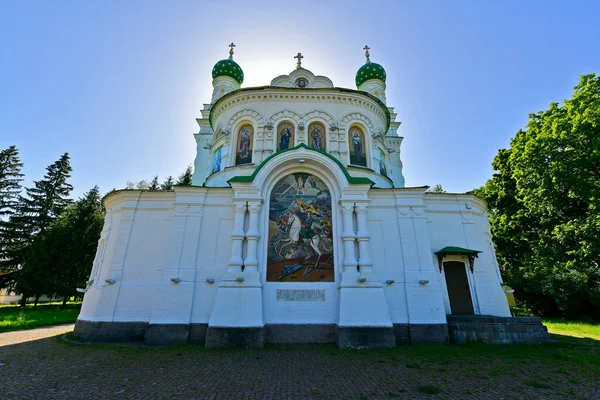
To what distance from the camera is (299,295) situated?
9.66 m

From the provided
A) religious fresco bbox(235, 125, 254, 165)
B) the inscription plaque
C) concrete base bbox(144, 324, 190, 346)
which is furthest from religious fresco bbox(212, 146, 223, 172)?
concrete base bbox(144, 324, 190, 346)

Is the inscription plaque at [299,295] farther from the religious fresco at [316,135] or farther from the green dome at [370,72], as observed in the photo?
the green dome at [370,72]

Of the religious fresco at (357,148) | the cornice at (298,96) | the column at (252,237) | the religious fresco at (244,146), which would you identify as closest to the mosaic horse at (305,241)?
the column at (252,237)

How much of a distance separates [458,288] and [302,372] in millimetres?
7810

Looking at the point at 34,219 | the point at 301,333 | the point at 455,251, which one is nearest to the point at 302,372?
the point at 301,333

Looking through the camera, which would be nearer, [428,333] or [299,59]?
[428,333]

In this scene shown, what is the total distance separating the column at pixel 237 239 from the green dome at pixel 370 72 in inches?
540

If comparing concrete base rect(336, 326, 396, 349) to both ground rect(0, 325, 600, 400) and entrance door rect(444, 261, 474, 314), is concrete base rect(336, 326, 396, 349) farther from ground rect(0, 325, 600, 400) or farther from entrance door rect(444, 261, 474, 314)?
entrance door rect(444, 261, 474, 314)

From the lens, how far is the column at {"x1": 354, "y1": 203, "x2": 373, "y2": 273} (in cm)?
964

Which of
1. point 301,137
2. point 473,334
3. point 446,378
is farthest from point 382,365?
point 301,137

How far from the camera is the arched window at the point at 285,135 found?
13.8 meters

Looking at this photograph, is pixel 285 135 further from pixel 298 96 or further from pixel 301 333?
pixel 301 333

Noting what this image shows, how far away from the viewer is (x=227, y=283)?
30.3 ft

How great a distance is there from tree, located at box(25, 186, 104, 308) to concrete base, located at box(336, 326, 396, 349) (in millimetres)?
25042
